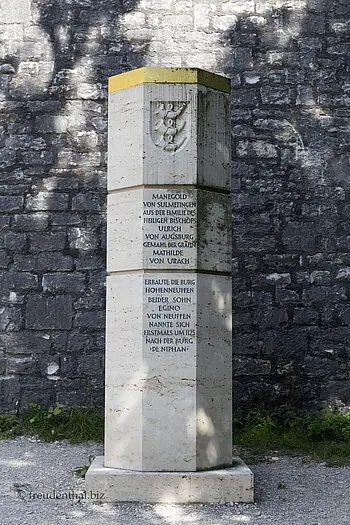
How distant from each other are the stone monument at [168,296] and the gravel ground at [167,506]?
0.17m

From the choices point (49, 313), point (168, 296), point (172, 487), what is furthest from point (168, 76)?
point (49, 313)

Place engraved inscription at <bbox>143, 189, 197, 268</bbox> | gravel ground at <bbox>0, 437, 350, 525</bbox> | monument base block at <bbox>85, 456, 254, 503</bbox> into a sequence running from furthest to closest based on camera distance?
1. engraved inscription at <bbox>143, 189, 197, 268</bbox>
2. monument base block at <bbox>85, 456, 254, 503</bbox>
3. gravel ground at <bbox>0, 437, 350, 525</bbox>

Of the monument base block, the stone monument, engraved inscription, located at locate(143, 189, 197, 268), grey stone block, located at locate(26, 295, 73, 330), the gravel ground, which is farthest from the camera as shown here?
grey stone block, located at locate(26, 295, 73, 330)

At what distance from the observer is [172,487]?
14.9ft

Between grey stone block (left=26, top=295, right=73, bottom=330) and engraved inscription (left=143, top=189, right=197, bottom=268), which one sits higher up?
engraved inscription (left=143, top=189, right=197, bottom=268)

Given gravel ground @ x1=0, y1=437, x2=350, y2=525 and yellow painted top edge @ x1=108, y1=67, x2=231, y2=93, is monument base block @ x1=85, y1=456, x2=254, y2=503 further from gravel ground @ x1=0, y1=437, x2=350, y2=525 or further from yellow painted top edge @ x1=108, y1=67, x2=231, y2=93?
yellow painted top edge @ x1=108, y1=67, x2=231, y2=93

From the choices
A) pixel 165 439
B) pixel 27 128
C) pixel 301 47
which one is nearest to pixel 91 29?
pixel 27 128

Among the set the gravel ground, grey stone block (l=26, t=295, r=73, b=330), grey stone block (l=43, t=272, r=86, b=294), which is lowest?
the gravel ground

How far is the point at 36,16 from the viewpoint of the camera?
7.28 m

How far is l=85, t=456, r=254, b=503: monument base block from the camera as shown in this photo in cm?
453

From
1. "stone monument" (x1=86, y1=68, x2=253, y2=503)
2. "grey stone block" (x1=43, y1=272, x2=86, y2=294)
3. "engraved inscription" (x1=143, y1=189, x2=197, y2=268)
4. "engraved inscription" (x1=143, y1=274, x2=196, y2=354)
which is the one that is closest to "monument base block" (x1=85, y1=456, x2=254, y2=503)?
"stone monument" (x1=86, y1=68, x2=253, y2=503)

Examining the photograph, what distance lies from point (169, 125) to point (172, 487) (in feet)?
7.41

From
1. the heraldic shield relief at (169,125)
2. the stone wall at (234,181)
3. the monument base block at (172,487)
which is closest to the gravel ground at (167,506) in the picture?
the monument base block at (172,487)

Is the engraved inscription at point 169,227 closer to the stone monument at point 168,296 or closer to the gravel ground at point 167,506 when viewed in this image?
the stone monument at point 168,296
